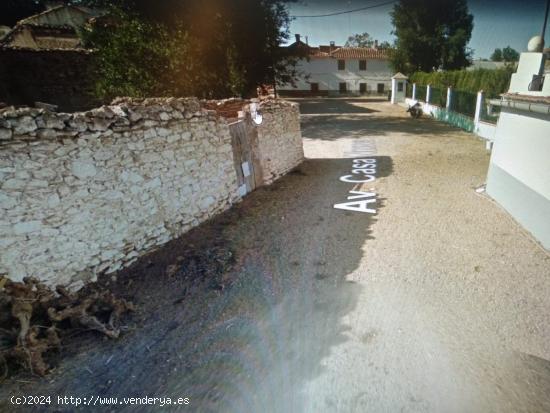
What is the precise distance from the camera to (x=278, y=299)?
3562 millimetres

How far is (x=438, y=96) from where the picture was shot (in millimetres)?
18281

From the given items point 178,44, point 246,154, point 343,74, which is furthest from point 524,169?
point 343,74

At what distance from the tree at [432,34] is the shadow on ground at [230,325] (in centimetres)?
3197

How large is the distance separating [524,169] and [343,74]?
38.0 metres

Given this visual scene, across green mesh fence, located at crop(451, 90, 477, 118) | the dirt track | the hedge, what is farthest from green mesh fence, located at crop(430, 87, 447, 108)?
the dirt track

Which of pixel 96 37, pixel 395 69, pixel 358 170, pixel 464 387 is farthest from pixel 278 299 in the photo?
pixel 395 69

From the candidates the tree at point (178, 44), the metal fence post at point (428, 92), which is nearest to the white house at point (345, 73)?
the metal fence post at point (428, 92)

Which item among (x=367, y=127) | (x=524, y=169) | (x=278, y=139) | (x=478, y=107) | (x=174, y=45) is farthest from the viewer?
(x=367, y=127)

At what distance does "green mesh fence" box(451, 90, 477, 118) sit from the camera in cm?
1381

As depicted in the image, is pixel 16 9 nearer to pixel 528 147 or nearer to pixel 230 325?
pixel 230 325

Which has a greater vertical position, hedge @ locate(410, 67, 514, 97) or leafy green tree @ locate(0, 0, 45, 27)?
leafy green tree @ locate(0, 0, 45, 27)

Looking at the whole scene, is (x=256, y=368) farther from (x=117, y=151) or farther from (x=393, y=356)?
(x=117, y=151)

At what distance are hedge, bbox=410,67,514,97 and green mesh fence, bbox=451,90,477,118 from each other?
64cm

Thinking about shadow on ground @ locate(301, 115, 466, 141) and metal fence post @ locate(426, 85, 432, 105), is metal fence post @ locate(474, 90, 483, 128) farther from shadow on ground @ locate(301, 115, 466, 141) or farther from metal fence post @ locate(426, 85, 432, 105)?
metal fence post @ locate(426, 85, 432, 105)
